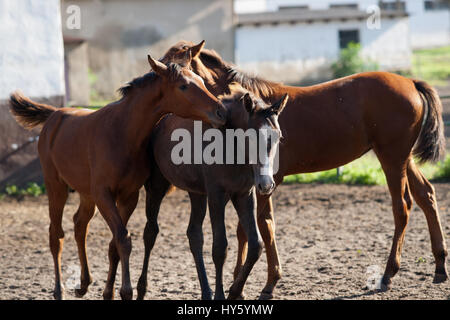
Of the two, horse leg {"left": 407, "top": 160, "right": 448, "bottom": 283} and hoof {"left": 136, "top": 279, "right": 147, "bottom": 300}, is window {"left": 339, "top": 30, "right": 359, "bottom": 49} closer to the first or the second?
horse leg {"left": 407, "top": 160, "right": 448, "bottom": 283}

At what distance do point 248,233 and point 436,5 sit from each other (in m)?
37.1

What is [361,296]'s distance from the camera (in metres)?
5.18

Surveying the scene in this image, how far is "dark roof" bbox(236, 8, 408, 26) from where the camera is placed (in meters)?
27.3

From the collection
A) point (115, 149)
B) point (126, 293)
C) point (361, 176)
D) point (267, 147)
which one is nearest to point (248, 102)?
point (267, 147)

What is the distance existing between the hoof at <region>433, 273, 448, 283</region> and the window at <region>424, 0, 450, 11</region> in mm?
35143

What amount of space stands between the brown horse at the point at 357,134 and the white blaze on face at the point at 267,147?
54.3 inches

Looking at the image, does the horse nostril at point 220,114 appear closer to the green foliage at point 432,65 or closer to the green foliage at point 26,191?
the green foliage at point 26,191

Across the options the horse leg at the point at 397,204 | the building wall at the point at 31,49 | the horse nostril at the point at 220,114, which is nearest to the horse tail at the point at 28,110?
the horse nostril at the point at 220,114

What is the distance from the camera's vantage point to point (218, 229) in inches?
173

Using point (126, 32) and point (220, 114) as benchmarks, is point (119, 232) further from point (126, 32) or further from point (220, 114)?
point (126, 32)

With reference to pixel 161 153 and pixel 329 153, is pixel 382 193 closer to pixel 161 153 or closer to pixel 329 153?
pixel 329 153

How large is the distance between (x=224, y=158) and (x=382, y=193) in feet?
18.8

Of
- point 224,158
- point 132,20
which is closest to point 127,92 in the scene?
point 224,158

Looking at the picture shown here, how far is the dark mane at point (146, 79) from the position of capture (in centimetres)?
424
